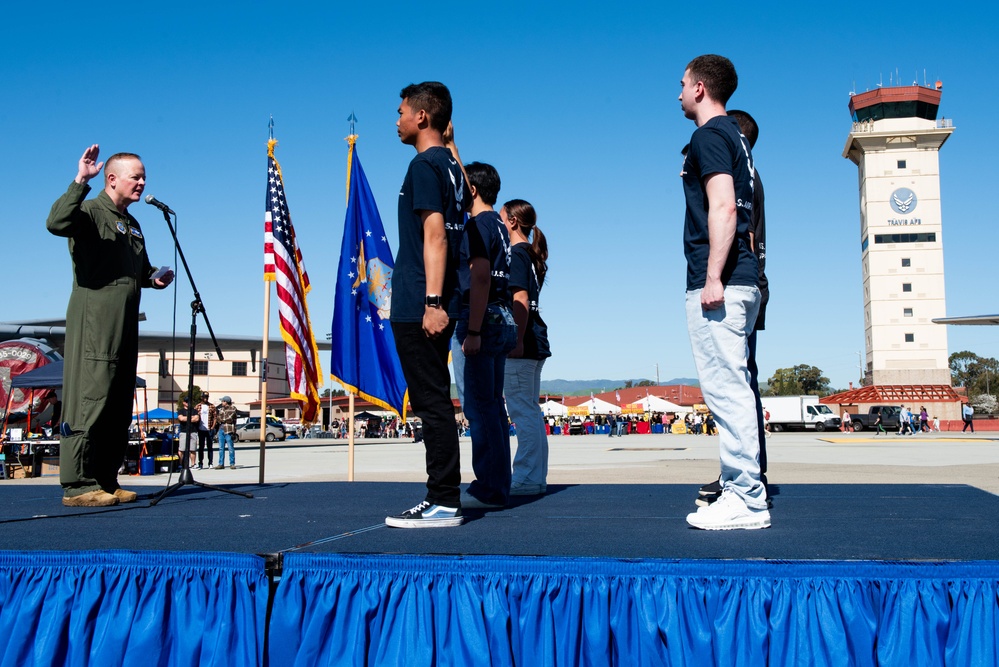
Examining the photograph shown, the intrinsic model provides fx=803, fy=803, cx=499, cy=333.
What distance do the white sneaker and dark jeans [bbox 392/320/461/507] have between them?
100 centimetres

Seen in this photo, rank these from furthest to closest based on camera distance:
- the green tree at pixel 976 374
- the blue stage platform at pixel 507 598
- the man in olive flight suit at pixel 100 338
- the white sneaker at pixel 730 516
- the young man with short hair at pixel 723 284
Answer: the green tree at pixel 976 374
the man in olive flight suit at pixel 100 338
the young man with short hair at pixel 723 284
the white sneaker at pixel 730 516
the blue stage platform at pixel 507 598

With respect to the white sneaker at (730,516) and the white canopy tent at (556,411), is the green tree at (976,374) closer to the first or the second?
the white canopy tent at (556,411)

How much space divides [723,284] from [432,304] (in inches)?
46.4

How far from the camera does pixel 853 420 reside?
49.1 meters

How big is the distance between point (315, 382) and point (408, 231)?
513 cm

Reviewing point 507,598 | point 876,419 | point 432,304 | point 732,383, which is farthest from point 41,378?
point 876,419

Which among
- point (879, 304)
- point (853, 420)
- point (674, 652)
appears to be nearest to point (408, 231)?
point (674, 652)

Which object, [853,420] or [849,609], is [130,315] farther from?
[853,420]

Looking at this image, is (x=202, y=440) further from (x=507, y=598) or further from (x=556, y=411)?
(x=556, y=411)

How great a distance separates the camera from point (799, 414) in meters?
50.0

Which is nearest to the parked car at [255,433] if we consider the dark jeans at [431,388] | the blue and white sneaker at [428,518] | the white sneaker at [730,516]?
the dark jeans at [431,388]

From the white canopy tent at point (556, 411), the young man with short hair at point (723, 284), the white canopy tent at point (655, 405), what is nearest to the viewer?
the young man with short hair at point (723, 284)

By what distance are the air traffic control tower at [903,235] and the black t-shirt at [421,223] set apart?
3033 inches

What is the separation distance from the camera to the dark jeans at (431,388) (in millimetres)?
3369
